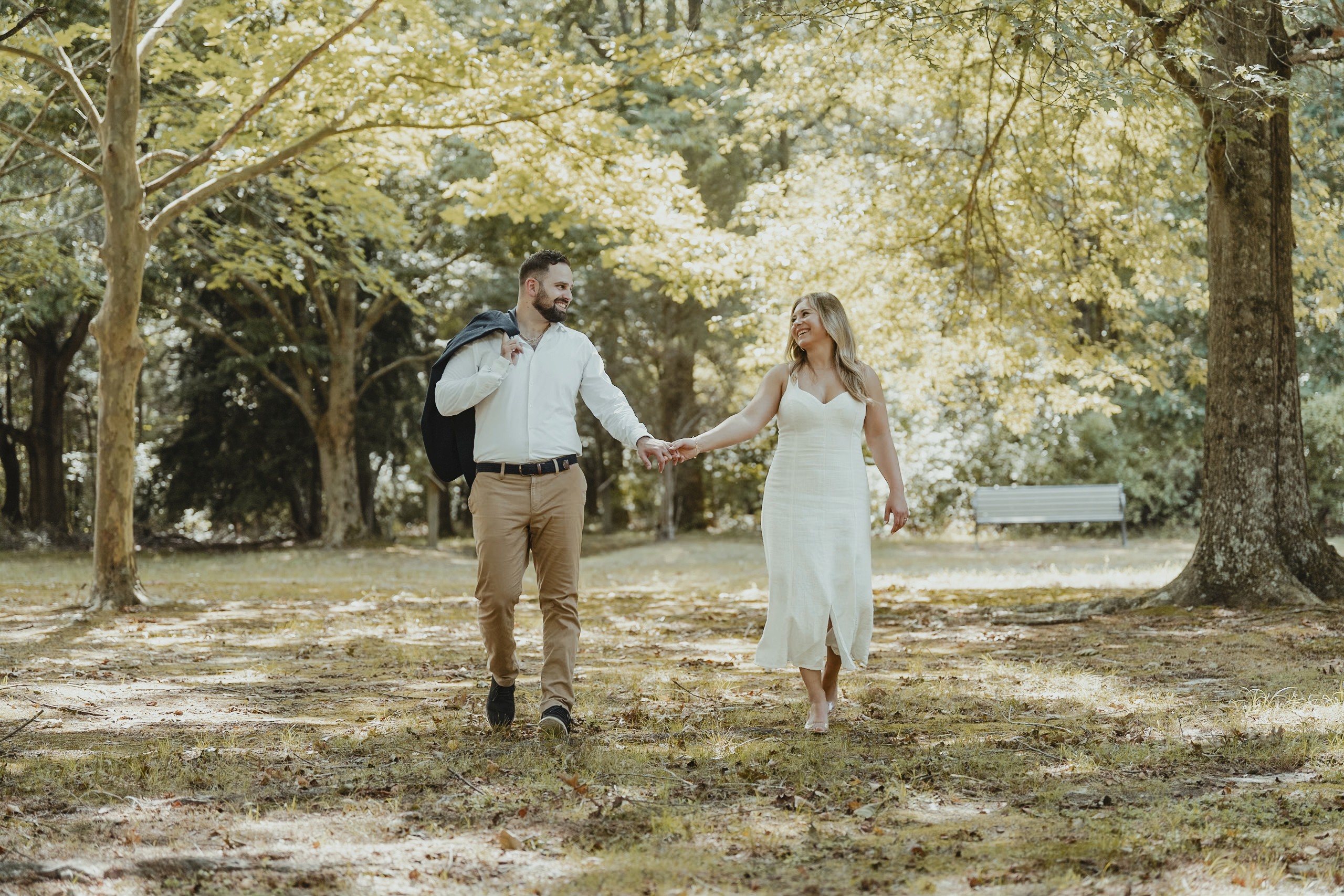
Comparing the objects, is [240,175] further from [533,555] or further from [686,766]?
[686,766]

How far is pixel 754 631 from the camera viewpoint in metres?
9.84

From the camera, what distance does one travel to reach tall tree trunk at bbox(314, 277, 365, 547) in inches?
915

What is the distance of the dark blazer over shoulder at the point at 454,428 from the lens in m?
5.49

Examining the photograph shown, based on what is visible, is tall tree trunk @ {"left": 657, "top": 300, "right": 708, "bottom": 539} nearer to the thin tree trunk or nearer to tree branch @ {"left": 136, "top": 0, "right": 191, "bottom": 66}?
the thin tree trunk

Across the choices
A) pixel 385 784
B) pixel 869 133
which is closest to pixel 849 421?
pixel 385 784

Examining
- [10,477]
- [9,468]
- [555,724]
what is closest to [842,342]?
[555,724]

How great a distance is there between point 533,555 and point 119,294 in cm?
713

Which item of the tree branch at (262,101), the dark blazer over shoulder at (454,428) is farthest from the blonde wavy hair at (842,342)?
the tree branch at (262,101)

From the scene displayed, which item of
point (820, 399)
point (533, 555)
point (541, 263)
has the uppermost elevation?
point (541, 263)

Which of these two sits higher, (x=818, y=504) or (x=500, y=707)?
(x=818, y=504)

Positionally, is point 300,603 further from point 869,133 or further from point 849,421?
point 869,133

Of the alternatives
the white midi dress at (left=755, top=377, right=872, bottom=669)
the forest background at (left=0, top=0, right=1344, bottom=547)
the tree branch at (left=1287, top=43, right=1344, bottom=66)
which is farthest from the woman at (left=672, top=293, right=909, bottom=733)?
the tree branch at (left=1287, top=43, right=1344, bottom=66)

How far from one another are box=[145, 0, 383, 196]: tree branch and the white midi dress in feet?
23.0

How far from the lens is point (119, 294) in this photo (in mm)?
10984
